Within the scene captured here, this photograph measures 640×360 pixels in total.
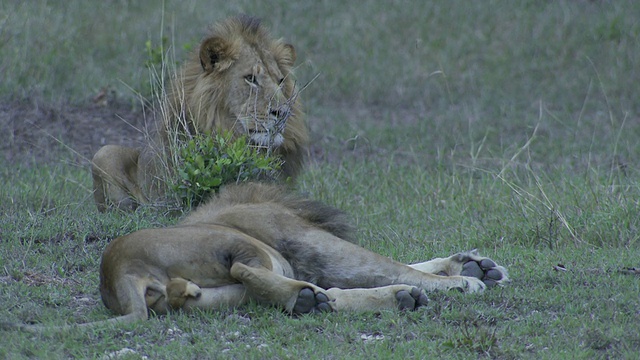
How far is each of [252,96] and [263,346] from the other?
274 cm

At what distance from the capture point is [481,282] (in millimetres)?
4344

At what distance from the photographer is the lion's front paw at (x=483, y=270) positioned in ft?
14.7

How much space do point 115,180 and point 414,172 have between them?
111 inches

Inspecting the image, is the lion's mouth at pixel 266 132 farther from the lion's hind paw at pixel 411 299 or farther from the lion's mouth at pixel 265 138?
the lion's hind paw at pixel 411 299

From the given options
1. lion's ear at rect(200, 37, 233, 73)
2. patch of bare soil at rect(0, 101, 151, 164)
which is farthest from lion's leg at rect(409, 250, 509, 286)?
→ patch of bare soil at rect(0, 101, 151, 164)

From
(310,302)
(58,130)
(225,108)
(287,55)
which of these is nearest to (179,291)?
(310,302)

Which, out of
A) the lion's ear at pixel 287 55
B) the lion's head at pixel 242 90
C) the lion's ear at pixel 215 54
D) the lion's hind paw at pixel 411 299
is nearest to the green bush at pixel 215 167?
the lion's head at pixel 242 90

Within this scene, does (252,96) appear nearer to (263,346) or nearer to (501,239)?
(501,239)

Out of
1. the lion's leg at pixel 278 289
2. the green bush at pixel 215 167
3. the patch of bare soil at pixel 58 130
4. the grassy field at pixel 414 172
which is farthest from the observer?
the patch of bare soil at pixel 58 130

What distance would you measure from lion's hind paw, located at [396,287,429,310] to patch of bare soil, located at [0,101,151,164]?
4933mm

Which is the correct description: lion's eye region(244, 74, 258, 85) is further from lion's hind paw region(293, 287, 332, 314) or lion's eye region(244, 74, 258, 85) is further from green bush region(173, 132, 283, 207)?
lion's hind paw region(293, 287, 332, 314)

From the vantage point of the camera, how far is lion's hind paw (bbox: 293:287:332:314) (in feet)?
13.0

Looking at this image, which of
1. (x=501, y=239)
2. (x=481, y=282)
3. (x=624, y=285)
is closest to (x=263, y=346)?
(x=481, y=282)

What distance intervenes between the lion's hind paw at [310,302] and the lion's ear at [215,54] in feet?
8.52
